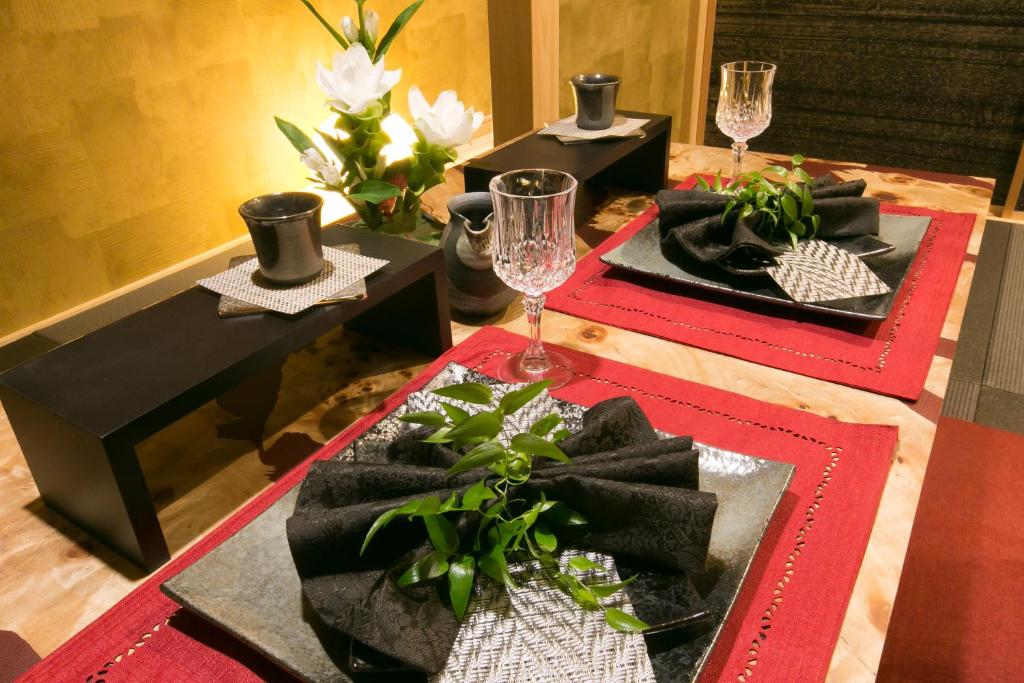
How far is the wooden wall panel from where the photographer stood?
233 cm

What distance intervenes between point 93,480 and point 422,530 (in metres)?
0.27

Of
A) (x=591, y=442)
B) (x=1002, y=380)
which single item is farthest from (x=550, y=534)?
(x=1002, y=380)

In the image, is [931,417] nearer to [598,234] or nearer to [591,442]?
[591,442]

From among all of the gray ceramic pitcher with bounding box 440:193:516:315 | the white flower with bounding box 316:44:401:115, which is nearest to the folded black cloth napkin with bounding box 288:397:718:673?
the gray ceramic pitcher with bounding box 440:193:516:315

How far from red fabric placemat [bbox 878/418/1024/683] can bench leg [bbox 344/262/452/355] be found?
A: 0.58 m

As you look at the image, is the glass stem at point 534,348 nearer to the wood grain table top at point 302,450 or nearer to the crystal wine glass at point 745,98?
the wood grain table top at point 302,450

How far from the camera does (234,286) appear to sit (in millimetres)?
771

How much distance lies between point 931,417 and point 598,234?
1.90 feet

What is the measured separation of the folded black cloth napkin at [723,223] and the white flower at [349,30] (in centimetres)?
44

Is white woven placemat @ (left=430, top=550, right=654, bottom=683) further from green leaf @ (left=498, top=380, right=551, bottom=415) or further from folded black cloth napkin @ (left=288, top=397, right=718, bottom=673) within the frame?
green leaf @ (left=498, top=380, right=551, bottom=415)

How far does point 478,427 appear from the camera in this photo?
0.56 meters

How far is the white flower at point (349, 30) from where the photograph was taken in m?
0.90

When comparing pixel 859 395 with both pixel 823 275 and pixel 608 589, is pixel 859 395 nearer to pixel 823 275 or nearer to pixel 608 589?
pixel 823 275

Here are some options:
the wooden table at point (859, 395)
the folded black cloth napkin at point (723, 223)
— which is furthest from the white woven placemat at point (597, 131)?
the folded black cloth napkin at point (723, 223)
